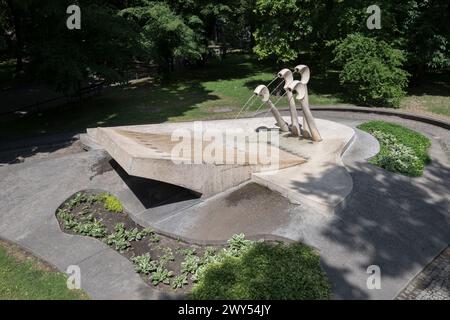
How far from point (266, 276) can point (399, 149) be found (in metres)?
7.82

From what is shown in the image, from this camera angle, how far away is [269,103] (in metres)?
12.3

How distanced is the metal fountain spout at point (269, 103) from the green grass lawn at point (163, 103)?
19.4ft

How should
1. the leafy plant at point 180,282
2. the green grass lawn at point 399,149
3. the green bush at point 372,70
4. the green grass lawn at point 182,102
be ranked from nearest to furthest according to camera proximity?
the leafy plant at point 180,282, the green grass lawn at point 399,149, the green bush at point 372,70, the green grass lawn at point 182,102

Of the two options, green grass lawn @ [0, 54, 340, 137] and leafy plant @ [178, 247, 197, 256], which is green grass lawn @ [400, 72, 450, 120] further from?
leafy plant @ [178, 247, 197, 256]

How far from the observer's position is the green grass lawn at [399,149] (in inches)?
447

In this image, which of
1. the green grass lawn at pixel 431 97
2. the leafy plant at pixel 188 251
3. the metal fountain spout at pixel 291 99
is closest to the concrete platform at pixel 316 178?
the metal fountain spout at pixel 291 99

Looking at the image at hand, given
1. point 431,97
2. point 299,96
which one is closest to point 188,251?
point 299,96

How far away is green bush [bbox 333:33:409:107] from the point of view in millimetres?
18547

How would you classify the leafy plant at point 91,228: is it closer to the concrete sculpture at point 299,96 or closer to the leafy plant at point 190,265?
the leafy plant at point 190,265

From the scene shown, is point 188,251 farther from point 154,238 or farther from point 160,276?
point 154,238

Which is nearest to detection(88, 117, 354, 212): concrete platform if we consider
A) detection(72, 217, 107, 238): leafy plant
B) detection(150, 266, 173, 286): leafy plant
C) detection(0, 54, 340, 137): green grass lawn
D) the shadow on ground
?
the shadow on ground

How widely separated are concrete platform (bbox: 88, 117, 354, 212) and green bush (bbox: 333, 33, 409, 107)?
754 centimetres

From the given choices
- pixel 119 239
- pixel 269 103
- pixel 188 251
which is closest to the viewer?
pixel 188 251
